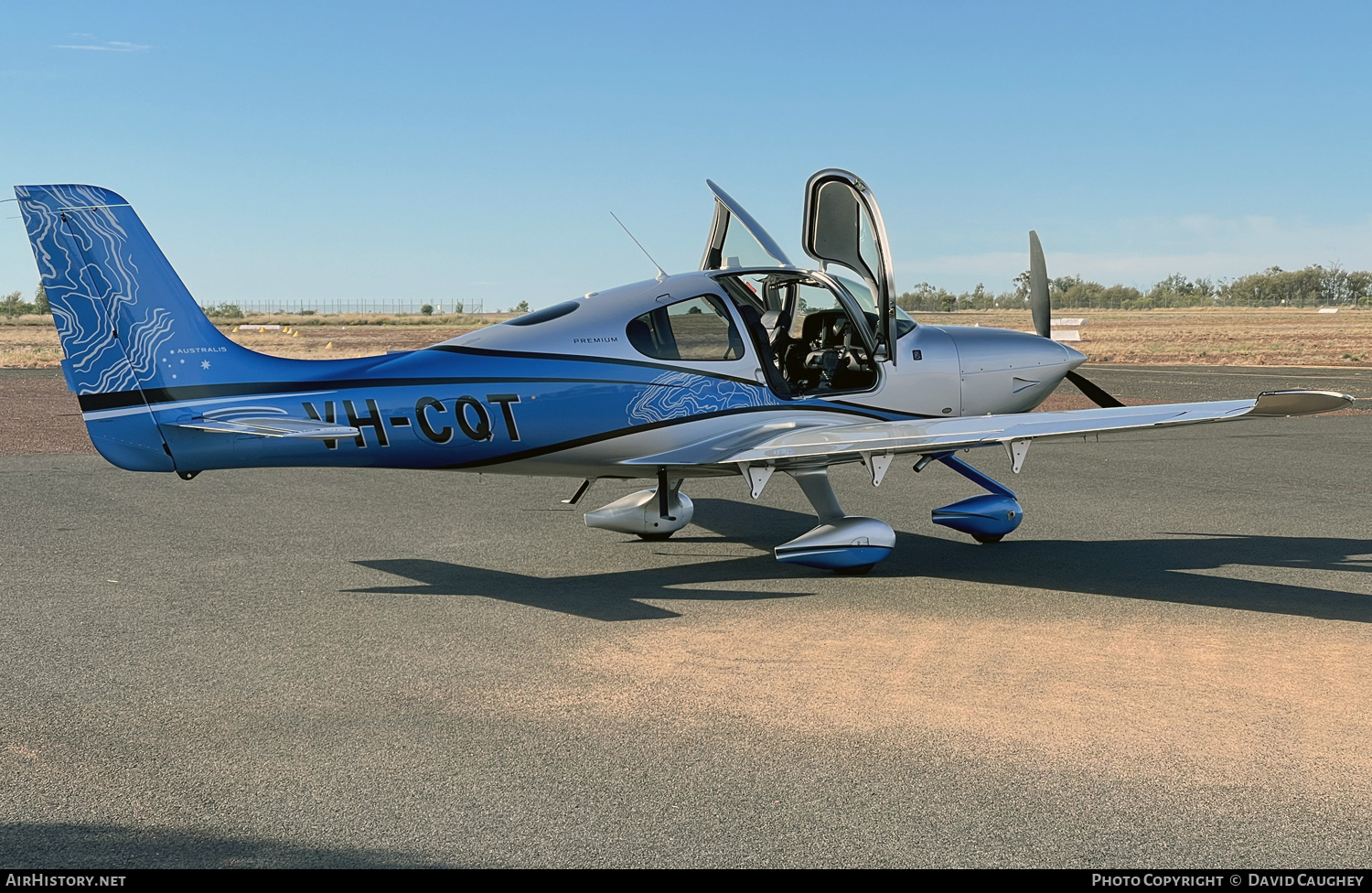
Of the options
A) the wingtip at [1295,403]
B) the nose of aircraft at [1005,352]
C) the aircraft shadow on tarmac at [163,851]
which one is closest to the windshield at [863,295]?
the nose of aircraft at [1005,352]

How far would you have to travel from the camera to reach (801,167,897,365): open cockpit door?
9.09 m

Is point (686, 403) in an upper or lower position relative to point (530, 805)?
upper

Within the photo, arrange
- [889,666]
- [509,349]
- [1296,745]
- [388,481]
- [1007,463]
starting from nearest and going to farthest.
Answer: [1296,745] → [889,666] → [509,349] → [388,481] → [1007,463]

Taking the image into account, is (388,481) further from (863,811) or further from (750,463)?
(863,811)

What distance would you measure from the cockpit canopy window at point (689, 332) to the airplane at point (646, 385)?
0.02m

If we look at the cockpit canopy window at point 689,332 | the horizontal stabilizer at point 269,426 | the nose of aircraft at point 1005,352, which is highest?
the cockpit canopy window at point 689,332

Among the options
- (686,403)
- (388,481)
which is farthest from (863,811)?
(388,481)

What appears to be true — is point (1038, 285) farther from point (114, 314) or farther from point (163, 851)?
point (163, 851)

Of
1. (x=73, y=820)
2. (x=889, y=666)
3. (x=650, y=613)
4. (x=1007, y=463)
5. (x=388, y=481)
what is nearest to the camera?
(x=73, y=820)

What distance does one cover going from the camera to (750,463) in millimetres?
8469

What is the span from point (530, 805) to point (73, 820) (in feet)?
5.35

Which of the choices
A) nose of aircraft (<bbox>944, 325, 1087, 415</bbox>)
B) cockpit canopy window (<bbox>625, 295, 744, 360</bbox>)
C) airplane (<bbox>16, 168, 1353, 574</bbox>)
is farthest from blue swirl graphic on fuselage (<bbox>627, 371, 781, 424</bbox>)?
nose of aircraft (<bbox>944, 325, 1087, 415</bbox>)

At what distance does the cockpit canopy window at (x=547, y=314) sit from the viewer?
874cm

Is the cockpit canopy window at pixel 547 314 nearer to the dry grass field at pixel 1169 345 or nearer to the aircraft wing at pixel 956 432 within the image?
the aircraft wing at pixel 956 432
